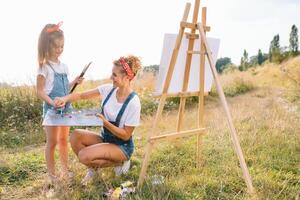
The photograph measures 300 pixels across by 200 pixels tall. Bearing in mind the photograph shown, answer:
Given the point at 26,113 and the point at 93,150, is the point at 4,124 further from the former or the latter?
the point at 93,150

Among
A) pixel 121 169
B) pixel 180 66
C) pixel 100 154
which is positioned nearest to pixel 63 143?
pixel 100 154

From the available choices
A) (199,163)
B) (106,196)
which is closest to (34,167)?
(106,196)

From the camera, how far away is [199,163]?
5.06 metres

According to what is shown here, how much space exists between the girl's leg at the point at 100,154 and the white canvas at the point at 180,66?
706mm

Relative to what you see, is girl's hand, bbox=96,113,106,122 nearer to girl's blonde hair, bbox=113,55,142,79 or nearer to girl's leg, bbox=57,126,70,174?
girl's blonde hair, bbox=113,55,142,79

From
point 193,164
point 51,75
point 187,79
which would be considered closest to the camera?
point 51,75

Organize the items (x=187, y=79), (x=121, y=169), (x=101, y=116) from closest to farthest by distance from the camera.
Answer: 1. (x=101, y=116)
2. (x=121, y=169)
3. (x=187, y=79)

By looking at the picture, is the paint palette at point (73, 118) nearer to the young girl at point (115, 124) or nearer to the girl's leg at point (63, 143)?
the young girl at point (115, 124)

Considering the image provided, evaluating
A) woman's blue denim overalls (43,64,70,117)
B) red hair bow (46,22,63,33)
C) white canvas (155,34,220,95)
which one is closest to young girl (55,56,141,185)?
woman's blue denim overalls (43,64,70,117)

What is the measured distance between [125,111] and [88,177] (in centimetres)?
75

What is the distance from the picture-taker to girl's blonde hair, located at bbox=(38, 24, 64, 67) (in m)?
4.44

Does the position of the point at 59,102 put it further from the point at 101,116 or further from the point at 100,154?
the point at 100,154

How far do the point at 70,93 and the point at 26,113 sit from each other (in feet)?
14.0

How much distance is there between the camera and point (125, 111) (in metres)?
4.38
